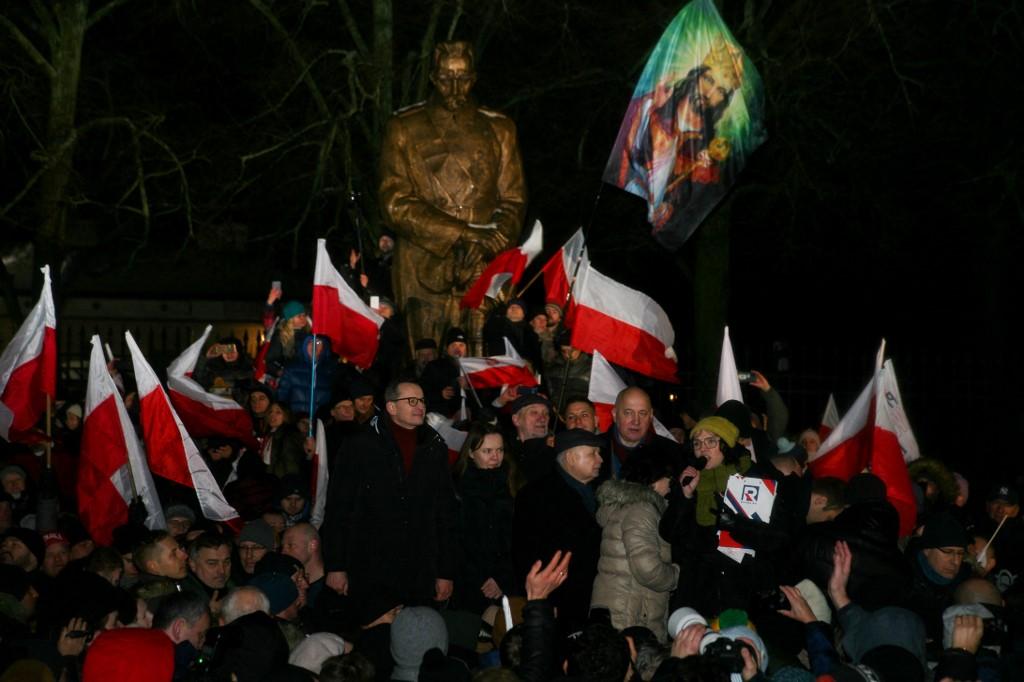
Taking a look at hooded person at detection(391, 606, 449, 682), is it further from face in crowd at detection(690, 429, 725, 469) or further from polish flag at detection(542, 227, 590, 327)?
polish flag at detection(542, 227, 590, 327)

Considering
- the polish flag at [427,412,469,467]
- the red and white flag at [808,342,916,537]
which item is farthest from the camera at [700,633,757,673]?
the polish flag at [427,412,469,467]

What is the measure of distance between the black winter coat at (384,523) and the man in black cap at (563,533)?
0.70 metres

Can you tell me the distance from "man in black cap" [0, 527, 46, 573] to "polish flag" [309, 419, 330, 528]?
2012mm

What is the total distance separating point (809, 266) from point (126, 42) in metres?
11.2

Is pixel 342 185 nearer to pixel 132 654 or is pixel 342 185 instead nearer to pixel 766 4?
pixel 766 4

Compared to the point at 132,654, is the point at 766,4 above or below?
Answer: above

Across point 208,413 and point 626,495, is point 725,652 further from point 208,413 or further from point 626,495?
point 208,413

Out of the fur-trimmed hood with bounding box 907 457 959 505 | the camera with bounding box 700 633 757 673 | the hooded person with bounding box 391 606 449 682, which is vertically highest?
the camera with bounding box 700 633 757 673

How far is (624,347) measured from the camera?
11.9 m

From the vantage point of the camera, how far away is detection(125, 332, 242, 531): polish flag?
1060cm

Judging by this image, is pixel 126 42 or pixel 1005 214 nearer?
pixel 1005 214

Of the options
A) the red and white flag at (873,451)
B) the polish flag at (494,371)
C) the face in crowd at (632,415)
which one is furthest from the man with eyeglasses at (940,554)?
the polish flag at (494,371)

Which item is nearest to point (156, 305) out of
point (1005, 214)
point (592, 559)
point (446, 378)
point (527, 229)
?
point (527, 229)

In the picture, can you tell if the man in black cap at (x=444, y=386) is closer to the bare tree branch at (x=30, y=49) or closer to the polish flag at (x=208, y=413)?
the polish flag at (x=208, y=413)
